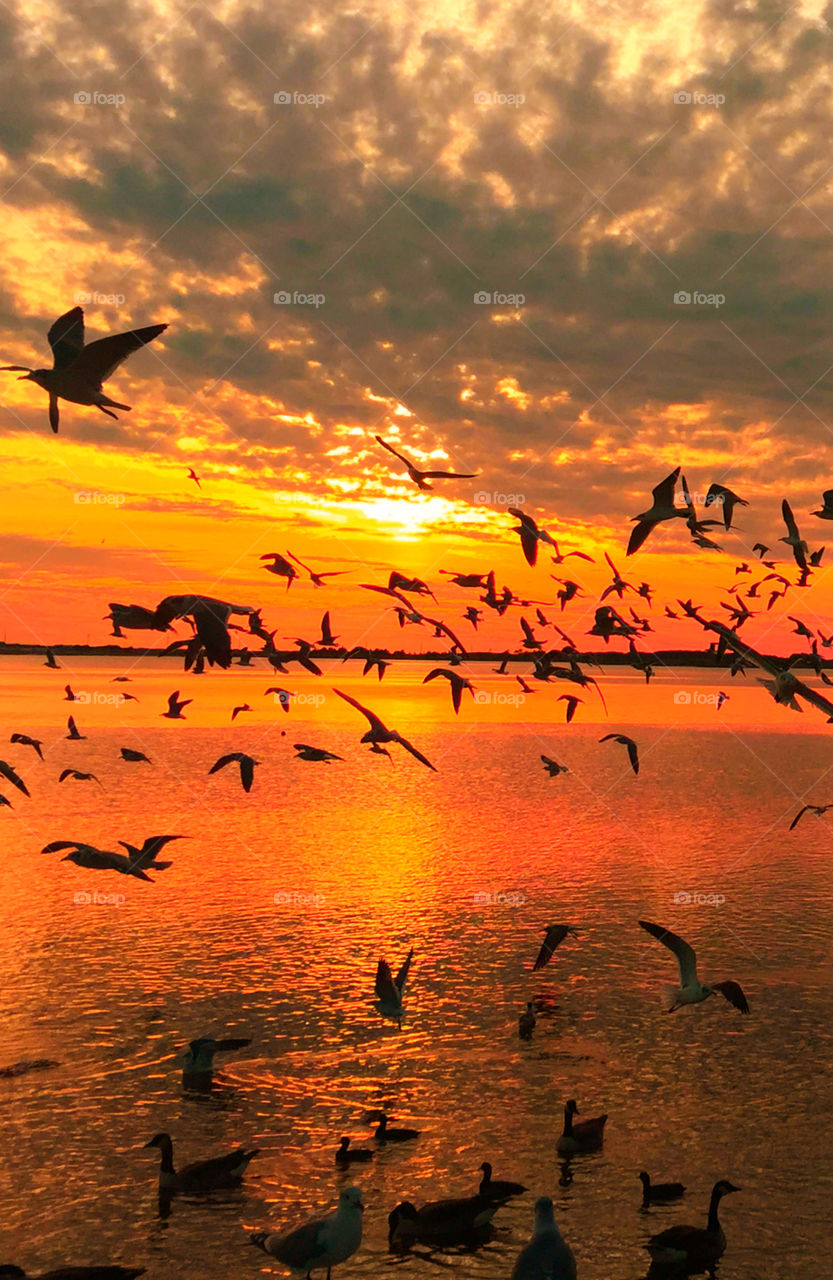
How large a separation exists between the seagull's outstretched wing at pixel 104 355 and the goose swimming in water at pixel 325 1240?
10478 mm

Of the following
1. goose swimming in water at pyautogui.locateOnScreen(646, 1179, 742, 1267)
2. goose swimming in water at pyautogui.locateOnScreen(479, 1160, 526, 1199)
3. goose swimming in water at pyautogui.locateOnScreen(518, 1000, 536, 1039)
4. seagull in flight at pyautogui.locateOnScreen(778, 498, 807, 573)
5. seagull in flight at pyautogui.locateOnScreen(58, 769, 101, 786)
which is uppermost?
seagull in flight at pyautogui.locateOnScreen(778, 498, 807, 573)

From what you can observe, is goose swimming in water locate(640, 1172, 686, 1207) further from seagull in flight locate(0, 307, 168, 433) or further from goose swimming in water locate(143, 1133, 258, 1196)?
seagull in flight locate(0, 307, 168, 433)

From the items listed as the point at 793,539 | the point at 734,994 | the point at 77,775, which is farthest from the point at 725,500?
the point at 77,775

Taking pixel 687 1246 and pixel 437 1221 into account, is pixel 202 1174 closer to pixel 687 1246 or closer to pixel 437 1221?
pixel 437 1221

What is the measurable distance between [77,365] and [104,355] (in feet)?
1.16

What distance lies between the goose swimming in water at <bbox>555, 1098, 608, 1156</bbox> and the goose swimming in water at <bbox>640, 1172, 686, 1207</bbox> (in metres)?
1.39

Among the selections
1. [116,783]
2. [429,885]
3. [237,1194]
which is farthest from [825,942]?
[116,783]

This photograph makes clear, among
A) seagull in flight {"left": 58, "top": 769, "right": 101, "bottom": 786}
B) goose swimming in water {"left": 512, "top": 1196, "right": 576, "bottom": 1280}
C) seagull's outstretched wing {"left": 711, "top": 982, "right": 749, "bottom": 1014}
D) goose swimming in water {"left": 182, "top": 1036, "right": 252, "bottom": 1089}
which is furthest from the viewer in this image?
seagull in flight {"left": 58, "top": 769, "right": 101, "bottom": 786}

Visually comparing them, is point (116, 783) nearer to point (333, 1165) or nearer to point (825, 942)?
point (825, 942)

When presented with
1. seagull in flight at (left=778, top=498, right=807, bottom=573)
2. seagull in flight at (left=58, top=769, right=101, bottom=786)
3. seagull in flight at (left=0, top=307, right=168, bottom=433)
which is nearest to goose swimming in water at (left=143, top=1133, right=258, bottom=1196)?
seagull in flight at (left=0, top=307, right=168, bottom=433)

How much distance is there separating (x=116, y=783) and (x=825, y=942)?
124 feet

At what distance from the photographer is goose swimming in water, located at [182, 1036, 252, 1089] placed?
20.0 meters

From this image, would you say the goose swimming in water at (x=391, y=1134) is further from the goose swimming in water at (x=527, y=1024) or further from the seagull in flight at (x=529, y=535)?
the seagull in flight at (x=529, y=535)

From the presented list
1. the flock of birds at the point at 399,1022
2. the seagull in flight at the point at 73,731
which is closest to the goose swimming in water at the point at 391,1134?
the flock of birds at the point at 399,1022
